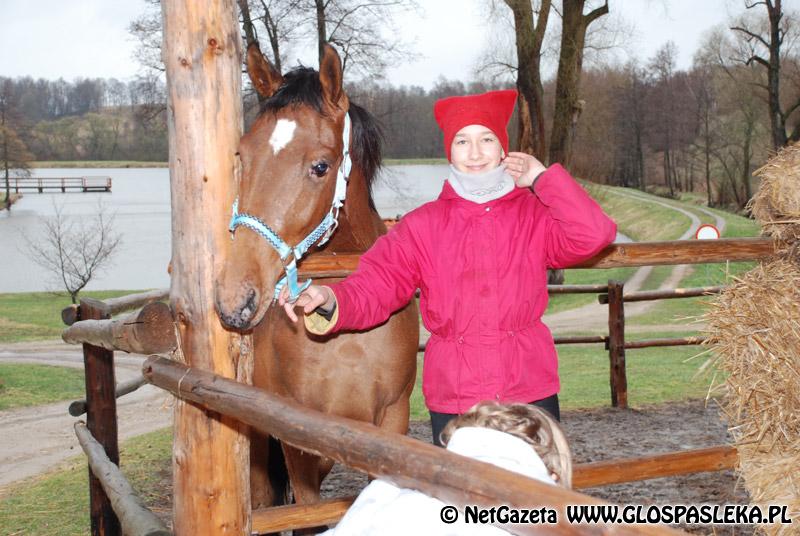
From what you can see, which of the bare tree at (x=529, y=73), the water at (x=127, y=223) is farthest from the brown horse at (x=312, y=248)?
the bare tree at (x=529, y=73)

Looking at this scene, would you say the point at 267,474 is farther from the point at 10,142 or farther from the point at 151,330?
the point at 10,142

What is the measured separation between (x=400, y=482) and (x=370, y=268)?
1059 mm

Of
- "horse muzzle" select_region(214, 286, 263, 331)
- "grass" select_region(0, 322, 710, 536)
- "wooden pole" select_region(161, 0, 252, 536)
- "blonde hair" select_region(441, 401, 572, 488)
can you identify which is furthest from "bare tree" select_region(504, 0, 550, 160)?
"blonde hair" select_region(441, 401, 572, 488)

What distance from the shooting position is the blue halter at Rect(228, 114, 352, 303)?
7.07 feet

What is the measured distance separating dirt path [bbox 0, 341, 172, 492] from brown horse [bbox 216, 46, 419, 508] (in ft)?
9.05

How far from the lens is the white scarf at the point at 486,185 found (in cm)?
224

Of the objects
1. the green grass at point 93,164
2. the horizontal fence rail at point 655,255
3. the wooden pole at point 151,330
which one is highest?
the green grass at point 93,164

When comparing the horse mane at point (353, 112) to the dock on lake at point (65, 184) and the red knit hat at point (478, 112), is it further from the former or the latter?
the dock on lake at point (65, 184)

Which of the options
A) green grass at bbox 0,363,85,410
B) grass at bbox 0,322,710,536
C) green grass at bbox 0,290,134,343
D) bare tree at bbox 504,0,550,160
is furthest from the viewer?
bare tree at bbox 504,0,550,160

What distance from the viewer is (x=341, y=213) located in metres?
2.85

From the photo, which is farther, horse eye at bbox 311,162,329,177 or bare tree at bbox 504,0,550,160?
bare tree at bbox 504,0,550,160

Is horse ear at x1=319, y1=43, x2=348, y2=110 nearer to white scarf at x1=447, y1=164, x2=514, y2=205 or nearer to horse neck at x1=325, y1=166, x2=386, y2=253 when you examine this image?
horse neck at x1=325, y1=166, x2=386, y2=253

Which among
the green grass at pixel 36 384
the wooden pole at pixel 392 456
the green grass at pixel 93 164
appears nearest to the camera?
the wooden pole at pixel 392 456

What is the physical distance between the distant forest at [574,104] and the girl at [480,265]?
0.85 meters
